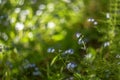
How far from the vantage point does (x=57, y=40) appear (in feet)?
8.96

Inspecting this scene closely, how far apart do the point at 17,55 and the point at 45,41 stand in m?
0.47

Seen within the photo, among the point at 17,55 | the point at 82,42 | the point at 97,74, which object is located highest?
the point at 82,42

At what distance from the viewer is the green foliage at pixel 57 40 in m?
1.77

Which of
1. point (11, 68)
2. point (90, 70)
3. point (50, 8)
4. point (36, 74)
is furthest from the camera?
point (50, 8)

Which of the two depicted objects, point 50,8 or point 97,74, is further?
point 50,8

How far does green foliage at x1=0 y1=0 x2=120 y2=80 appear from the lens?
5.81 ft

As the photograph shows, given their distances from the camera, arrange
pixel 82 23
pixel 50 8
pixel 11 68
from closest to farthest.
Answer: pixel 11 68 → pixel 50 8 → pixel 82 23

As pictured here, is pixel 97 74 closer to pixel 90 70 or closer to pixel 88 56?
pixel 90 70

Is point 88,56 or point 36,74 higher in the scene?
point 88,56

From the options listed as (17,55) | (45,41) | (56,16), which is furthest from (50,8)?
(17,55)

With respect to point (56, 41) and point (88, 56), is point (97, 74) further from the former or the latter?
point (56, 41)

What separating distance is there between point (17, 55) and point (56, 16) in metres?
0.76

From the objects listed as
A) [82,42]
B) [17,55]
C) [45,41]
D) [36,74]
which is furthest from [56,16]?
[82,42]

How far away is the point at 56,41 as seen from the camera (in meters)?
2.72
